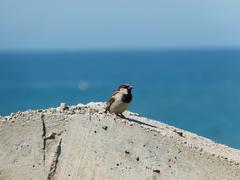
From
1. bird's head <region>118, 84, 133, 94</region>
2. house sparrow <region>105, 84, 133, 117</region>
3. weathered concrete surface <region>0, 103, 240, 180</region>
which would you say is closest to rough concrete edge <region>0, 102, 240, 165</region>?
weathered concrete surface <region>0, 103, 240, 180</region>

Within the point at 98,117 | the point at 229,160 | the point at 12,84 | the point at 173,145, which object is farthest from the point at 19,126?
the point at 12,84

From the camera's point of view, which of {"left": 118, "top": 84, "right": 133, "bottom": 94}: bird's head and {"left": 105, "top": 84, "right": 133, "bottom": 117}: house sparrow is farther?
{"left": 118, "top": 84, "right": 133, "bottom": 94}: bird's head

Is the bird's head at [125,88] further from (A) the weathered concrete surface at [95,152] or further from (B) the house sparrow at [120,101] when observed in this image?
(A) the weathered concrete surface at [95,152]

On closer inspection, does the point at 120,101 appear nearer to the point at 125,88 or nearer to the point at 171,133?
the point at 125,88

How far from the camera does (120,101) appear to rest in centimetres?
1575

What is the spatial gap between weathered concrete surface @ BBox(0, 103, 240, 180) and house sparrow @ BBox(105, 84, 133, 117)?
1039 mm

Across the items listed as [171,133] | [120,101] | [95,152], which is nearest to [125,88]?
[120,101]

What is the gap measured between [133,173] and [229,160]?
190 centimetres

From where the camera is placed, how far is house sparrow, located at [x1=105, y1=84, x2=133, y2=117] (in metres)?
15.8

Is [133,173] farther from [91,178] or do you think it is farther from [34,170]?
[34,170]

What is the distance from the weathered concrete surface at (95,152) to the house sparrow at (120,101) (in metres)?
1.04

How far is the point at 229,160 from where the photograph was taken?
14578mm

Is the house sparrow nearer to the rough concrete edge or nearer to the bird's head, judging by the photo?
the bird's head

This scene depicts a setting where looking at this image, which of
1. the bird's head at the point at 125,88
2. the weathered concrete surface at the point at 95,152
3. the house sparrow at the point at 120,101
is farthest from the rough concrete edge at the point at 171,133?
the bird's head at the point at 125,88
